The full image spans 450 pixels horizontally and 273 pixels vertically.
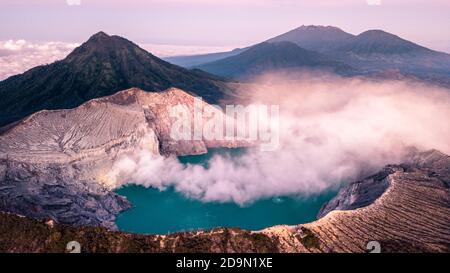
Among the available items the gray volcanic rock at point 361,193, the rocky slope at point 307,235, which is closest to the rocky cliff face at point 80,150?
the rocky slope at point 307,235

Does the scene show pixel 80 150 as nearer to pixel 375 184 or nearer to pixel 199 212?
pixel 199 212

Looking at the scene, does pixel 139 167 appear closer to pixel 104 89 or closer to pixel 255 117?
pixel 255 117

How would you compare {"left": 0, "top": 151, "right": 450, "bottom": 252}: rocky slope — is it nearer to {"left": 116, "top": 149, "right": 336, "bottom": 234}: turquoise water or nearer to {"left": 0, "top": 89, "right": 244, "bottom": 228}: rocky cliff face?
{"left": 0, "top": 89, "right": 244, "bottom": 228}: rocky cliff face

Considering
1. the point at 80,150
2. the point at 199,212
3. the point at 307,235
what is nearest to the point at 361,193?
the point at 307,235

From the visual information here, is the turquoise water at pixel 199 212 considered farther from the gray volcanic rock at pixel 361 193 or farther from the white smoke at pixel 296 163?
the gray volcanic rock at pixel 361 193

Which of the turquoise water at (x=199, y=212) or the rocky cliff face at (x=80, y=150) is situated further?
the turquoise water at (x=199, y=212)
